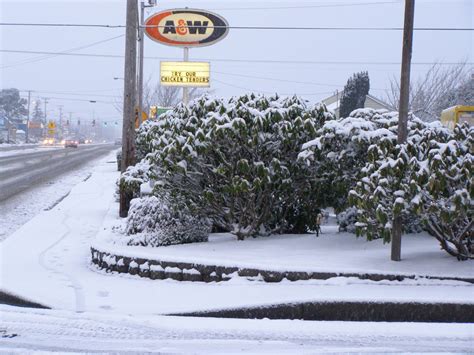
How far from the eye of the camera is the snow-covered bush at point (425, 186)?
267 inches

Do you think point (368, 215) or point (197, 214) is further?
point (197, 214)

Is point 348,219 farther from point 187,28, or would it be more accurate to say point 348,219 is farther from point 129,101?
point 187,28

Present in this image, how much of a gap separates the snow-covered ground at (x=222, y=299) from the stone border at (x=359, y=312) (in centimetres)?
7

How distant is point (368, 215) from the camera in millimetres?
7461

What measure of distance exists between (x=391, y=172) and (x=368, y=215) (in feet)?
2.33

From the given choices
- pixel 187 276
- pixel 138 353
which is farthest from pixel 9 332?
pixel 187 276

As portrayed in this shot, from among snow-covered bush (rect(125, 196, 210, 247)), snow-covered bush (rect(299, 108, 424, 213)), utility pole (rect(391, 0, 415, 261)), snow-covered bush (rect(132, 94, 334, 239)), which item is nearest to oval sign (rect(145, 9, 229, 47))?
snow-covered bush (rect(132, 94, 334, 239))

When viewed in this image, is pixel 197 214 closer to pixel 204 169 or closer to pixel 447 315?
pixel 204 169

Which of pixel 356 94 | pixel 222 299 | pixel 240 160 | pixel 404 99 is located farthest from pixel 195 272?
pixel 356 94

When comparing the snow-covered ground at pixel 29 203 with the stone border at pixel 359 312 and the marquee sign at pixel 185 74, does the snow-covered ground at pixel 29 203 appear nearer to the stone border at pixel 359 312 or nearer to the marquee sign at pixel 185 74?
the marquee sign at pixel 185 74

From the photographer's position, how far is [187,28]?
66.6ft

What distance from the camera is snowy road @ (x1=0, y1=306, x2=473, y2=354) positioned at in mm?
5387

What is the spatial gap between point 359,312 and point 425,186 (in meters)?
1.72

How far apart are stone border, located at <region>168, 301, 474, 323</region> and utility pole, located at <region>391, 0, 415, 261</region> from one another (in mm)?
1239
